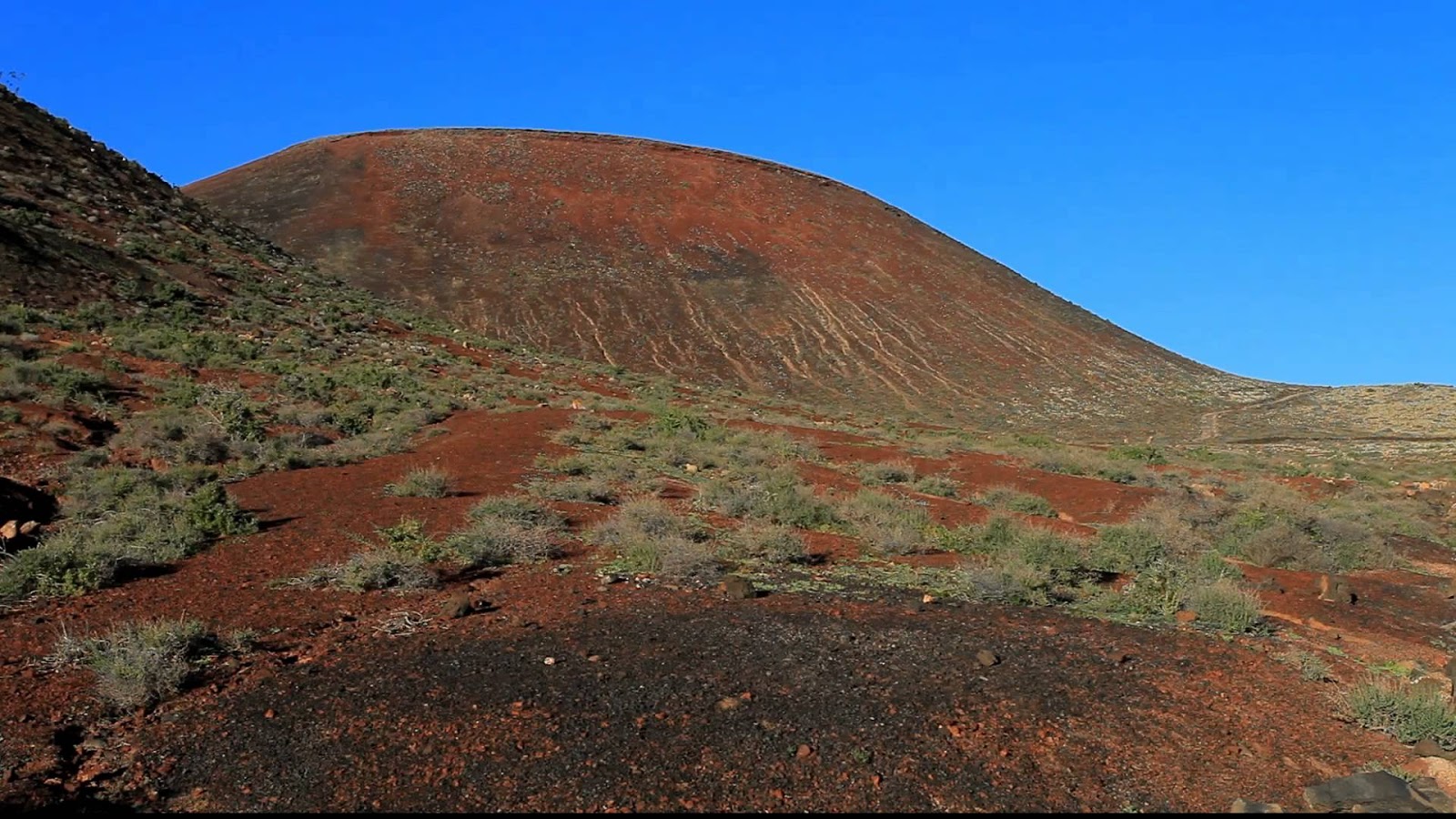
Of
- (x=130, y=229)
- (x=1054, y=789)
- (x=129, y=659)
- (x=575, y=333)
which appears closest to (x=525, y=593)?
(x=129, y=659)

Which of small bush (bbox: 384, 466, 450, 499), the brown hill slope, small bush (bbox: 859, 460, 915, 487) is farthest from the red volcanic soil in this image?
small bush (bbox: 384, 466, 450, 499)

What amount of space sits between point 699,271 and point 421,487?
142 ft

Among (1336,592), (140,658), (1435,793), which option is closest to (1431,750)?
(1435,793)

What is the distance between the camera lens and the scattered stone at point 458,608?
26.8 ft

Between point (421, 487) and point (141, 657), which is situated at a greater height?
point (421, 487)

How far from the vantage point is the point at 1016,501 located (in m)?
15.6

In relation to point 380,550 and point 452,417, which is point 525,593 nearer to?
point 380,550

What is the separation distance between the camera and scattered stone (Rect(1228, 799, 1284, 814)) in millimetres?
4898

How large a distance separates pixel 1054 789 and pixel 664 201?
59895mm

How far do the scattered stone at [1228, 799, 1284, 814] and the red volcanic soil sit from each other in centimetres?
3861

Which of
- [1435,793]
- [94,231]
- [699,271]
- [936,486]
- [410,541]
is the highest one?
[699,271]

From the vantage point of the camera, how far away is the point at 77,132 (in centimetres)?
3944

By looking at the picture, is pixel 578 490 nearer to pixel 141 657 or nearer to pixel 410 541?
pixel 410 541

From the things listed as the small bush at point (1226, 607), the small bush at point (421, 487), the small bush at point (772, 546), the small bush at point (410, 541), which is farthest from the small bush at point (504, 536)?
the small bush at point (1226, 607)
